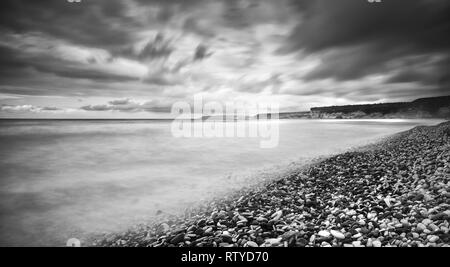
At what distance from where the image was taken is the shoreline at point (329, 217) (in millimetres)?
2229

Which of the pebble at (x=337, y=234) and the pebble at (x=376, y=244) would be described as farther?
the pebble at (x=337, y=234)

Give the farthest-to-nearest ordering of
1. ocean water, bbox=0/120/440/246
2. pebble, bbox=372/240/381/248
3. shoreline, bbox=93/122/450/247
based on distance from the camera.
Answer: ocean water, bbox=0/120/440/246 < shoreline, bbox=93/122/450/247 < pebble, bbox=372/240/381/248

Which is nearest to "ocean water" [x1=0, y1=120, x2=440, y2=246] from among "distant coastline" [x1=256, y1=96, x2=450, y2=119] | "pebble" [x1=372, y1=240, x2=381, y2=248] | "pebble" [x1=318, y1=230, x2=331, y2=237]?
"pebble" [x1=318, y1=230, x2=331, y2=237]

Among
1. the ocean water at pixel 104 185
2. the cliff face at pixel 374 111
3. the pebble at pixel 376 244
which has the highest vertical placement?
the cliff face at pixel 374 111

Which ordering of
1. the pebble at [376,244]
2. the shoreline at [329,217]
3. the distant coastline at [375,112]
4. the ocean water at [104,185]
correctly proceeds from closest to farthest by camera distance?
the pebble at [376,244], the shoreline at [329,217], the ocean water at [104,185], the distant coastline at [375,112]

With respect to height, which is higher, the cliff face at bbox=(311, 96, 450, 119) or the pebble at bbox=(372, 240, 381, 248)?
the cliff face at bbox=(311, 96, 450, 119)

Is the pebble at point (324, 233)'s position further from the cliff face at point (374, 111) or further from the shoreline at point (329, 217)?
the cliff face at point (374, 111)

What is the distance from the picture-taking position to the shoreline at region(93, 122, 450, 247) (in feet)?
7.31

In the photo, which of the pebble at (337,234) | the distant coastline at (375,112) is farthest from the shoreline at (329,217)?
the distant coastline at (375,112)

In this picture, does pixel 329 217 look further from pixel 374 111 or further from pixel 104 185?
pixel 374 111

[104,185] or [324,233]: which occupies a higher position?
[324,233]

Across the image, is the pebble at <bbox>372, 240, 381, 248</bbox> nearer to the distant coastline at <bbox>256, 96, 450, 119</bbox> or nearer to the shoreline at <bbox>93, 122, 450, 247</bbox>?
the shoreline at <bbox>93, 122, 450, 247</bbox>

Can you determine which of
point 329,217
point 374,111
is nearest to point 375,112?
point 374,111

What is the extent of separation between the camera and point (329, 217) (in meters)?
2.70
